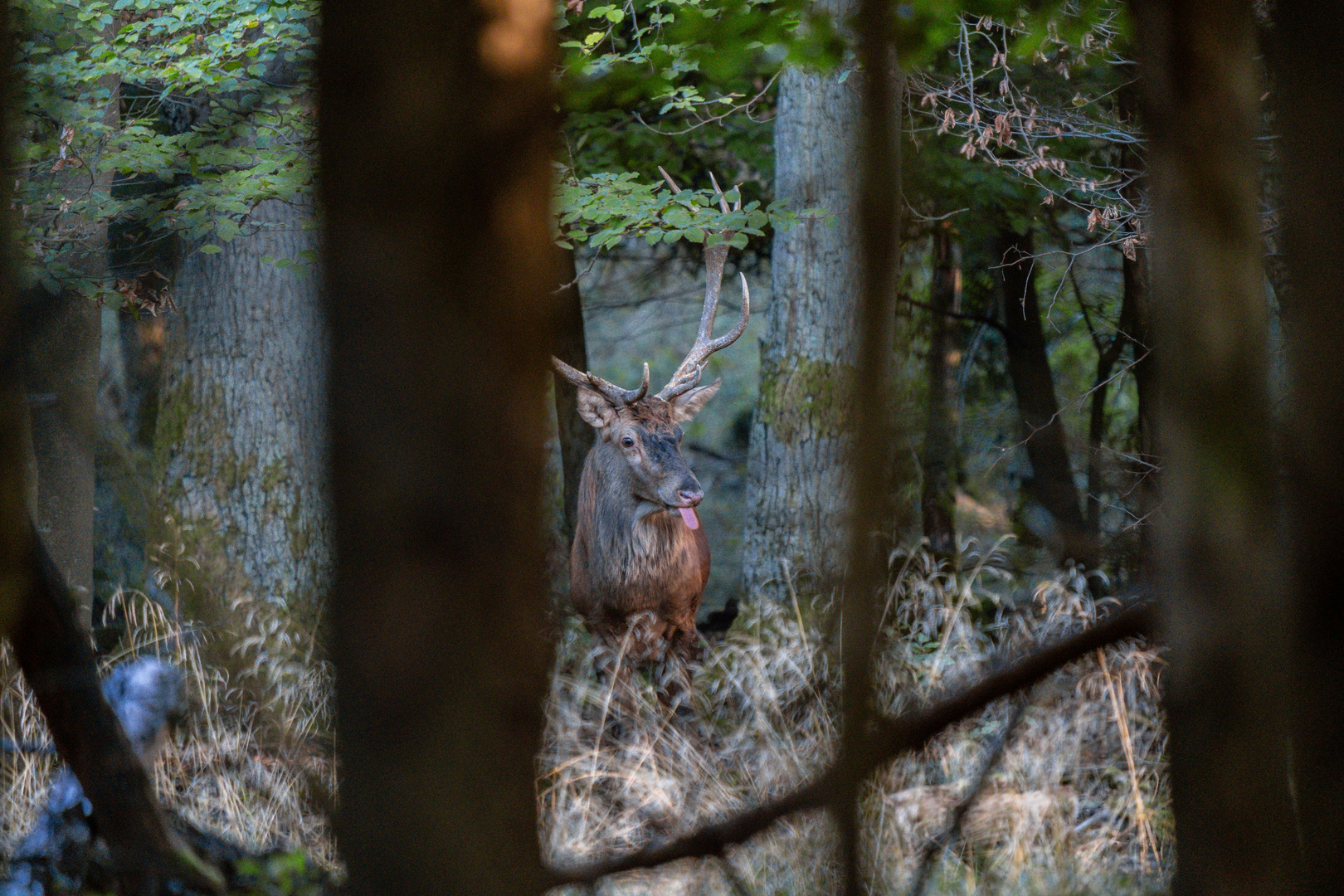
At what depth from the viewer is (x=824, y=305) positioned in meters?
8.07

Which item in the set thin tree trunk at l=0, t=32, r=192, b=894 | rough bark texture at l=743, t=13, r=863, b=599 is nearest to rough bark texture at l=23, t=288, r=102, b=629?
rough bark texture at l=743, t=13, r=863, b=599

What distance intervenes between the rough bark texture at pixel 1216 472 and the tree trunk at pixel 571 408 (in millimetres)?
8415

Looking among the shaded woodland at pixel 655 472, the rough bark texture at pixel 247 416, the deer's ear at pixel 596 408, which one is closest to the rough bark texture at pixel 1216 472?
the shaded woodland at pixel 655 472

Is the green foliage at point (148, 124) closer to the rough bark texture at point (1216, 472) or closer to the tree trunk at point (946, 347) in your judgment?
the tree trunk at point (946, 347)

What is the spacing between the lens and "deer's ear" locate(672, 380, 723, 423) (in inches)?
304

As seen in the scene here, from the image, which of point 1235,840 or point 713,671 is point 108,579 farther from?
point 1235,840

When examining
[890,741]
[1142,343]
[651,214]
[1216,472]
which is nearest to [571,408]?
[651,214]

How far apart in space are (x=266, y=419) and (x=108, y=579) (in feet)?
15.8

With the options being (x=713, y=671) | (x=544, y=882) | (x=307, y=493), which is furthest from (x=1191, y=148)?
(x=307, y=493)

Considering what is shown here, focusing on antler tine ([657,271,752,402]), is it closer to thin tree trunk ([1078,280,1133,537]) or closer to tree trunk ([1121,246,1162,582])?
thin tree trunk ([1078,280,1133,537])

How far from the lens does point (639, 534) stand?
7.07 meters

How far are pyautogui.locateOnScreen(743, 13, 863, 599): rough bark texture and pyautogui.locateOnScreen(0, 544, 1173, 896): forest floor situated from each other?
1.77m

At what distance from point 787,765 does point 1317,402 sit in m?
3.22

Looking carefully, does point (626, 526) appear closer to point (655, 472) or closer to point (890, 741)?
point (655, 472)
